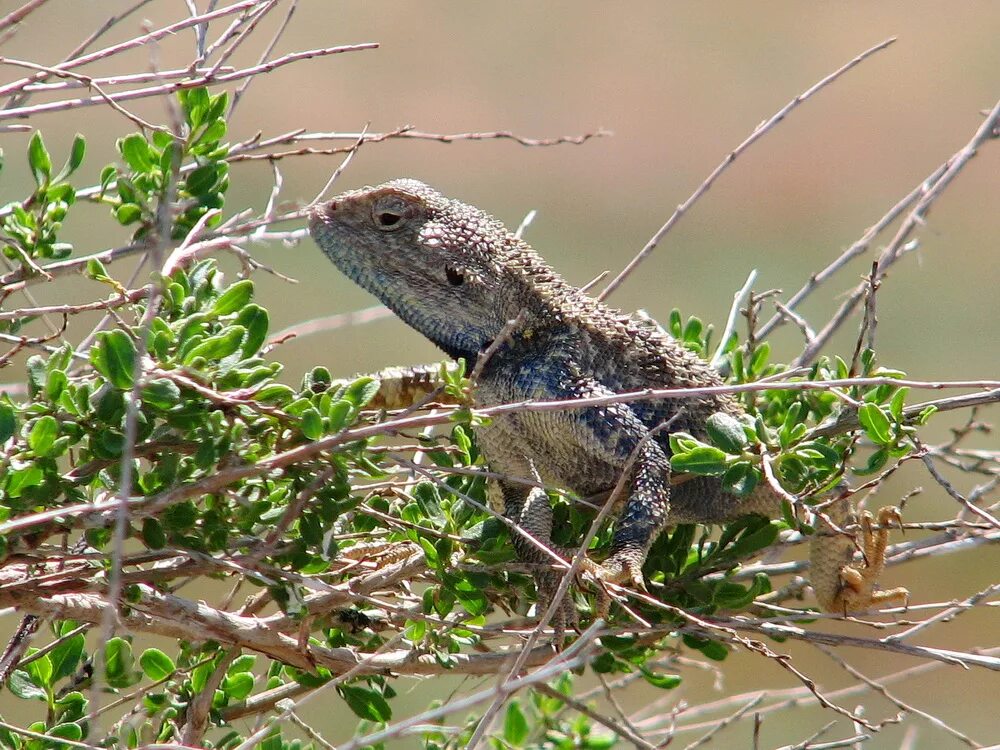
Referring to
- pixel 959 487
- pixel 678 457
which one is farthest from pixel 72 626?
pixel 959 487

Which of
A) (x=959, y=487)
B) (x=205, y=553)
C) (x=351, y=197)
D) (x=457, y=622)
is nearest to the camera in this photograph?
(x=205, y=553)

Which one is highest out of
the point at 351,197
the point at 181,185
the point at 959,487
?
the point at 959,487

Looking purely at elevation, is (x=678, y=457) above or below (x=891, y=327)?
below

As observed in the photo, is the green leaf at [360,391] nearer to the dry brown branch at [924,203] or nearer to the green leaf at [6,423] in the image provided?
the green leaf at [6,423]

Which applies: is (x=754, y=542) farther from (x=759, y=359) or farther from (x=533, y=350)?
(x=533, y=350)

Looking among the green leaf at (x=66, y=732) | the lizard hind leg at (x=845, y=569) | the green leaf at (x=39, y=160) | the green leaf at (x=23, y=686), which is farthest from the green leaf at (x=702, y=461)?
the green leaf at (x=39, y=160)

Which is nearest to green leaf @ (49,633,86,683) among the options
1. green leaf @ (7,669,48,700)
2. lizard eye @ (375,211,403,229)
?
green leaf @ (7,669,48,700)

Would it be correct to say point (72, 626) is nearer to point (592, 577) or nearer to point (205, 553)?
point (205, 553)
